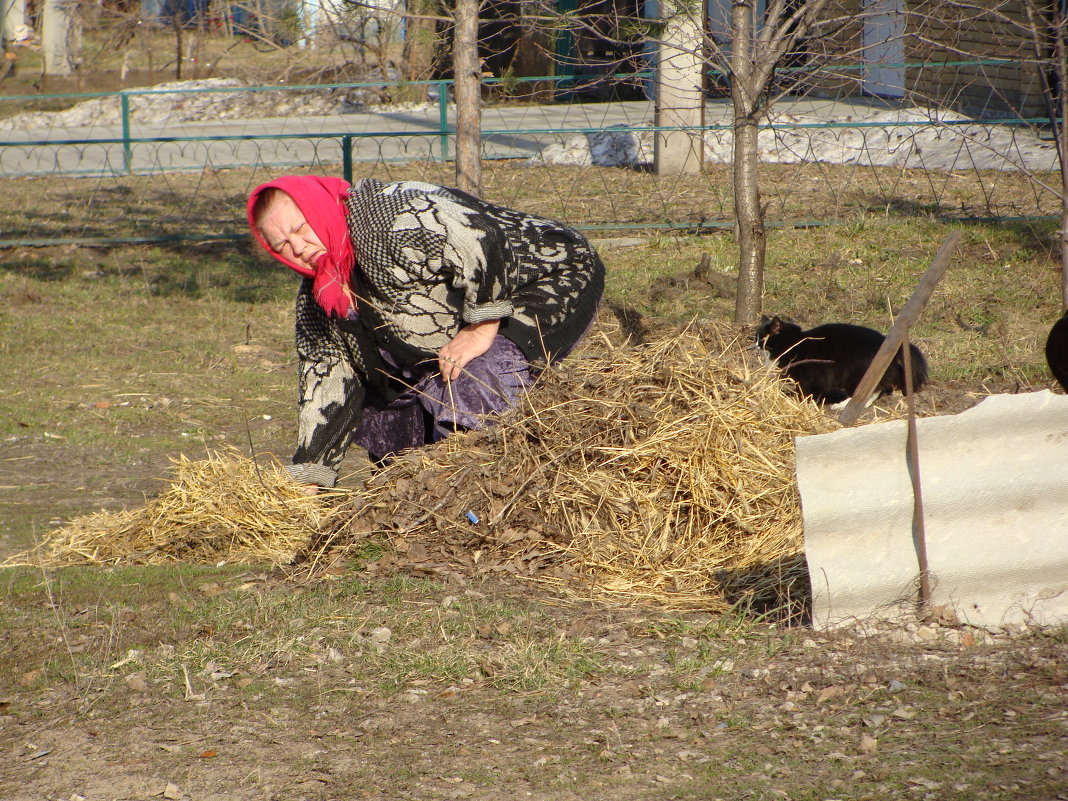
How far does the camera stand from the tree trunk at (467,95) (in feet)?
24.0

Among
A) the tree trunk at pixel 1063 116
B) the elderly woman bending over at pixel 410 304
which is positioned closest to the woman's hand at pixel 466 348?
the elderly woman bending over at pixel 410 304

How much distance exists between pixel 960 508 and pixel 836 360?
2709 millimetres

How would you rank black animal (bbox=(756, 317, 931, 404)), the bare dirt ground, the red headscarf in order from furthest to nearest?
1. black animal (bbox=(756, 317, 931, 404))
2. the red headscarf
3. the bare dirt ground

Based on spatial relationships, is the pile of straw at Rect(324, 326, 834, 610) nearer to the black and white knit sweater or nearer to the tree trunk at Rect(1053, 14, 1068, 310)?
the black and white knit sweater

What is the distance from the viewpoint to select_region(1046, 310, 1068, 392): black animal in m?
4.67

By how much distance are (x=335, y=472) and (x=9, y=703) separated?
1.62 meters

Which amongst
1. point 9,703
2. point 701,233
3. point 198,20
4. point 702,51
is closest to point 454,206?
point 9,703

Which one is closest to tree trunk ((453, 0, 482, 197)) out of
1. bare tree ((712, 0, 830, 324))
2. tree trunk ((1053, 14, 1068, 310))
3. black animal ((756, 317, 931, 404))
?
bare tree ((712, 0, 830, 324))

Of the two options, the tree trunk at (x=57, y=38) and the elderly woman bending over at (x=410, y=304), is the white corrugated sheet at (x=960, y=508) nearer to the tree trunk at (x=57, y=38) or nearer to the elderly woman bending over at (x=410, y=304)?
the elderly woman bending over at (x=410, y=304)

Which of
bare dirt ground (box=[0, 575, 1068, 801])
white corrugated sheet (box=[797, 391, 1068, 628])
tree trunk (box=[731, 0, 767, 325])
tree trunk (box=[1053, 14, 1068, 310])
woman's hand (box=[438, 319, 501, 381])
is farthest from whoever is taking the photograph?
tree trunk (box=[731, 0, 767, 325])

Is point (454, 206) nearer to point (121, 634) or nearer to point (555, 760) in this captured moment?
point (121, 634)

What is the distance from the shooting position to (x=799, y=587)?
10.3 feet

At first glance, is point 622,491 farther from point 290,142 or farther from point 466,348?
point 290,142

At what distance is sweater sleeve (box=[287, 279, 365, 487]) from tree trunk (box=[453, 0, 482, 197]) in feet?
12.2
